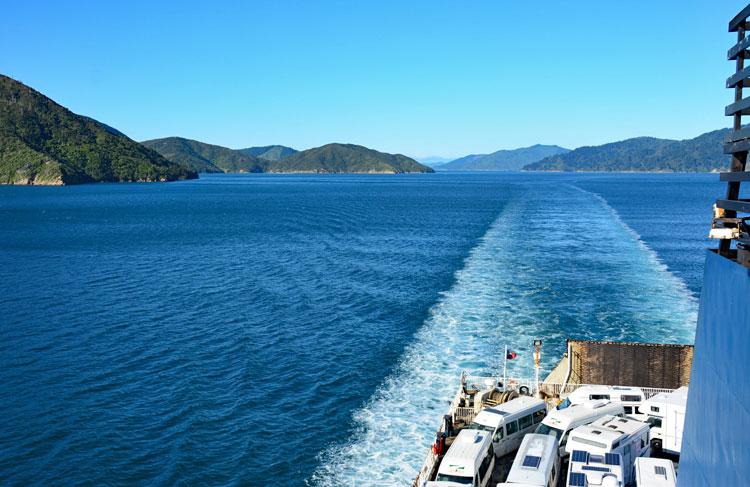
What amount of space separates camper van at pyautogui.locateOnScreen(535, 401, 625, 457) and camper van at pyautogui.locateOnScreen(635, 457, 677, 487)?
7.68 ft

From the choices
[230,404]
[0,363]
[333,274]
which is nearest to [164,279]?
[333,274]

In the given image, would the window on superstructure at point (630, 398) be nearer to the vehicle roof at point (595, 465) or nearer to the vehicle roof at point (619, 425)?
the vehicle roof at point (619, 425)

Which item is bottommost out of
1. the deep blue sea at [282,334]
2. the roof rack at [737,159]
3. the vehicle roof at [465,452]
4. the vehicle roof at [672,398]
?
the deep blue sea at [282,334]

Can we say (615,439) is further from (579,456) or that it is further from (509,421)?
(509,421)

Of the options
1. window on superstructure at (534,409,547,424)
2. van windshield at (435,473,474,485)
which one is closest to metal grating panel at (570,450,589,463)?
van windshield at (435,473,474,485)

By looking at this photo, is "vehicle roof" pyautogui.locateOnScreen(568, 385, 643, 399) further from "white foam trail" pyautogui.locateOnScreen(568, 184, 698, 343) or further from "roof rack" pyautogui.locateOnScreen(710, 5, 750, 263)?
"roof rack" pyautogui.locateOnScreen(710, 5, 750, 263)

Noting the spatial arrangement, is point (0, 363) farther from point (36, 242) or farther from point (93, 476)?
point (36, 242)

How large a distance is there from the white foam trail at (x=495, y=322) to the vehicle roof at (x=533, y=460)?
13.8 feet

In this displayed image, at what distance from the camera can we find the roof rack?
5.97m

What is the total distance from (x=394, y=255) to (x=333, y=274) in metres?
11.6

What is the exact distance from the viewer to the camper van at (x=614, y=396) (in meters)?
22.0

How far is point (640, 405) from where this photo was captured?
2164 centimetres

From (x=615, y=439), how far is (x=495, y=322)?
19.0 meters

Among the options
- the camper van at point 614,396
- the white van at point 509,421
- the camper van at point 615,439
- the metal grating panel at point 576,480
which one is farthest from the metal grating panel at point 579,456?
the camper van at point 614,396
